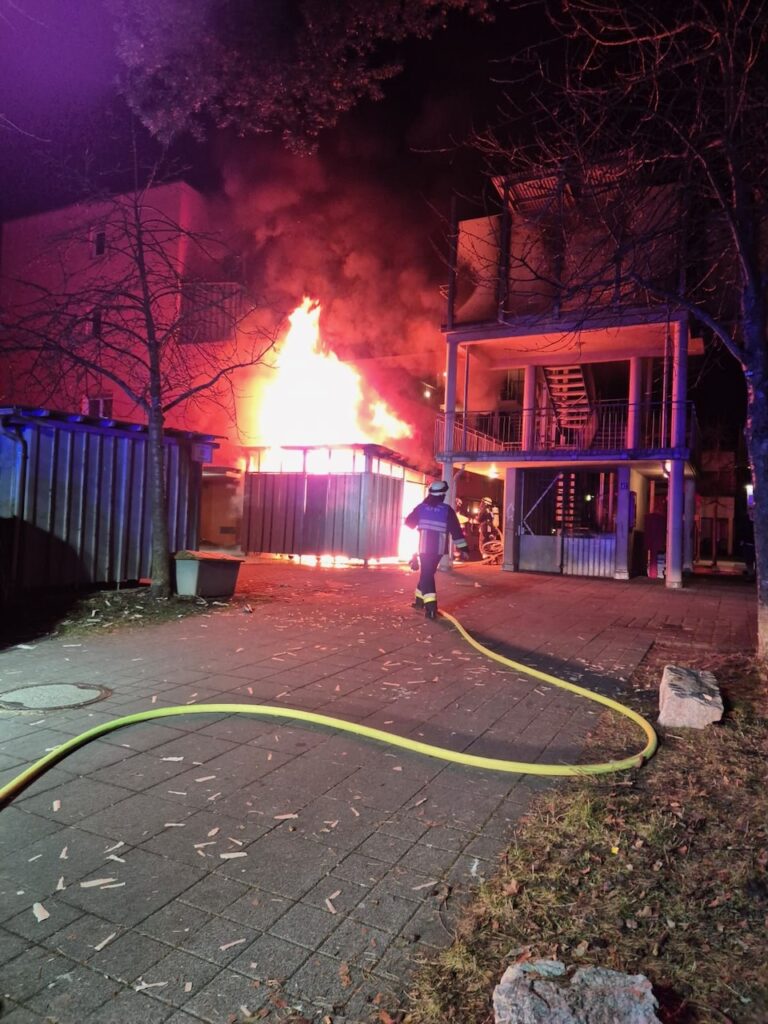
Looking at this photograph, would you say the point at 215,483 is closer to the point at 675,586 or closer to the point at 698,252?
the point at 675,586

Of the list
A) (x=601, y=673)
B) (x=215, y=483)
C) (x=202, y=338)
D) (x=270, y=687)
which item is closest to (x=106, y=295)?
(x=202, y=338)

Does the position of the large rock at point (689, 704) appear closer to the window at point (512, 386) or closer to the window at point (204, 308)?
the window at point (204, 308)

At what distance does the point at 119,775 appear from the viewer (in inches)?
144

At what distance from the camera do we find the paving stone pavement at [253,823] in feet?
6.90

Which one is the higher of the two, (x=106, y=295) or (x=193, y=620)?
(x=106, y=295)

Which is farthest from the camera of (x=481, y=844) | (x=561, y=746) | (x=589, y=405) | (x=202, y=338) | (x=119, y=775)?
(x=589, y=405)

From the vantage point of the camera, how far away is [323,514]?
18.4m

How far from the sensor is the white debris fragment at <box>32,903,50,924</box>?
2379 millimetres

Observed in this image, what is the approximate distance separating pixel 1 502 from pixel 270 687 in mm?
6348

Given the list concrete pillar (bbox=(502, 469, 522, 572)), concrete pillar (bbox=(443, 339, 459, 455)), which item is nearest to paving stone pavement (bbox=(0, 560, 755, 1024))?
concrete pillar (bbox=(443, 339, 459, 455))

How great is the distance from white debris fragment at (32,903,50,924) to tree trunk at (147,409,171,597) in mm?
7752

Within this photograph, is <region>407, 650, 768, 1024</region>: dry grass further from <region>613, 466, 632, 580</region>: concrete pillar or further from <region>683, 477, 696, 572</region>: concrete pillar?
<region>683, 477, 696, 572</region>: concrete pillar

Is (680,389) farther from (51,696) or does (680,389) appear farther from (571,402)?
(51,696)

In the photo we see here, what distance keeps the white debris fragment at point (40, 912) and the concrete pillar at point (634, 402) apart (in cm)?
1576
